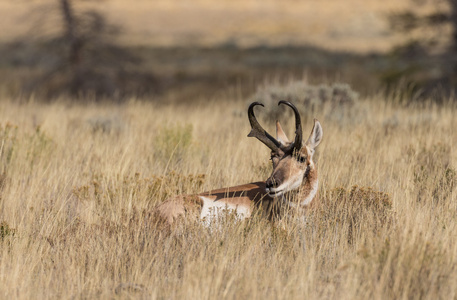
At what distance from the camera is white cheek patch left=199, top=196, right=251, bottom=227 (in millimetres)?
4391

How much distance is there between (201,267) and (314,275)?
77 centimetres

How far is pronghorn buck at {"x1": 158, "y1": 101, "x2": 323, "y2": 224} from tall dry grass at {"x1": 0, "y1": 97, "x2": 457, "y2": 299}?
0.52 feet

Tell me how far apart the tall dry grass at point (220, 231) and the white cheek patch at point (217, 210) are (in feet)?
0.40

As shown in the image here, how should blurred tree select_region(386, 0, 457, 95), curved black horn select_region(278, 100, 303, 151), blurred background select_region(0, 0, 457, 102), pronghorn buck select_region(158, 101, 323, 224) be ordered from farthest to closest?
blurred background select_region(0, 0, 457, 102) < blurred tree select_region(386, 0, 457, 95) < pronghorn buck select_region(158, 101, 323, 224) < curved black horn select_region(278, 100, 303, 151)

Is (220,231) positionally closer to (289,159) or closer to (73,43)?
(289,159)

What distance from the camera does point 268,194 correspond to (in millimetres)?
4434

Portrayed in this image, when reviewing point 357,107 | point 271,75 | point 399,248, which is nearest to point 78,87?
point 271,75

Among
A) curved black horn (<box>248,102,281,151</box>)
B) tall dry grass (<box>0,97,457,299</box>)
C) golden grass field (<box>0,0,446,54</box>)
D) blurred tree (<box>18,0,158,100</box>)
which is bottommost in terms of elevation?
tall dry grass (<box>0,97,457,299</box>)

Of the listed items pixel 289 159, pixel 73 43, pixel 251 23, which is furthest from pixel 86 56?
pixel 251 23

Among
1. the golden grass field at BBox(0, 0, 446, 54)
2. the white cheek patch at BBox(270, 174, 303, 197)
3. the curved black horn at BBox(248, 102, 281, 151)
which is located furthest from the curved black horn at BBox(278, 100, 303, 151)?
the golden grass field at BBox(0, 0, 446, 54)

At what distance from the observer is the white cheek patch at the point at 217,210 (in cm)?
439

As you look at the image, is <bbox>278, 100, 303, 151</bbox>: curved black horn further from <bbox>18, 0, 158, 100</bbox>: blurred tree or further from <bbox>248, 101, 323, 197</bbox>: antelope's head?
<bbox>18, 0, 158, 100</bbox>: blurred tree

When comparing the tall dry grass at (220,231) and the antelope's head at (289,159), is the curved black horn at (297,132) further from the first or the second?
the tall dry grass at (220,231)

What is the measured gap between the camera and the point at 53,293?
3.53 meters
